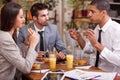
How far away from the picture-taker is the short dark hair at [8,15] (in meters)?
2.19

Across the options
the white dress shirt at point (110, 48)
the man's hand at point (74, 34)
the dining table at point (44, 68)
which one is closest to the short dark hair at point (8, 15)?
the dining table at point (44, 68)

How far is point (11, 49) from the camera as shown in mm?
2084

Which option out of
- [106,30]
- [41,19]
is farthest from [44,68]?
[41,19]

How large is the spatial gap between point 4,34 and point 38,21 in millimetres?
1062

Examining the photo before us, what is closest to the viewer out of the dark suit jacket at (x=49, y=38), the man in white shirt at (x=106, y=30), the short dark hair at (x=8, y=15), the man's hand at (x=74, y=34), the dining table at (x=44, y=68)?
the dining table at (x=44, y=68)

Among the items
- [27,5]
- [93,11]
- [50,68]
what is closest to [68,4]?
[27,5]

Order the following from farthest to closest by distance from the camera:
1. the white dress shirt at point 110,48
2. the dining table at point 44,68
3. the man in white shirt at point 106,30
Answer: the man in white shirt at point 106,30, the white dress shirt at point 110,48, the dining table at point 44,68

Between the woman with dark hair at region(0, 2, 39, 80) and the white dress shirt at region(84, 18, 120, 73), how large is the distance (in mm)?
758

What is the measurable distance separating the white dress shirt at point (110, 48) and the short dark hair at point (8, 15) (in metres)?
0.94

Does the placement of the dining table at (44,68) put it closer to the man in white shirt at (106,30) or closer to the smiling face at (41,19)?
the man in white shirt at (106,30)

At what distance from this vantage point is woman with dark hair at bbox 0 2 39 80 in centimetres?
209

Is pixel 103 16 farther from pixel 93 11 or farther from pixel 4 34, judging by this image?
pixel 4 34

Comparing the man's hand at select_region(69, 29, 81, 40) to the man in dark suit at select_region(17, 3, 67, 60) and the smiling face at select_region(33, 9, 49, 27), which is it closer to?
the man in dark suit at select_region(17, 3, 67, 60)

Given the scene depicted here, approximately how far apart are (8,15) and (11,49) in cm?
32
